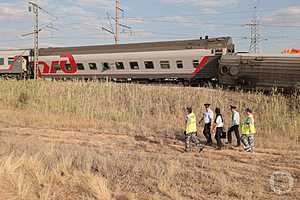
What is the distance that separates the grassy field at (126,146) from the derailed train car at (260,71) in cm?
172

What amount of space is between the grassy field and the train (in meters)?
2.06

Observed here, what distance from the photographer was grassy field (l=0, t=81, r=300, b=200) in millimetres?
7742

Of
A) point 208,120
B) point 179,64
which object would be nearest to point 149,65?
point 179,64

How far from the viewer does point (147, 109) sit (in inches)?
790

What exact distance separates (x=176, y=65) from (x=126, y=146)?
503 inches

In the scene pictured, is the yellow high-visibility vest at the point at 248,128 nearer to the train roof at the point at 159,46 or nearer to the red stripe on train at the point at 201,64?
the red stripe on train at the point at 201,64

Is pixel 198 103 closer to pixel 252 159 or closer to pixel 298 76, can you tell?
pixel 298 76

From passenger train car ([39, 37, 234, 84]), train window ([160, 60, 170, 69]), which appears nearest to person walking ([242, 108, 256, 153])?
passenger train car ([39, 37, 234, 84])

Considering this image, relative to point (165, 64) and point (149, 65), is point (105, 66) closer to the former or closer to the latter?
point (149, 65)

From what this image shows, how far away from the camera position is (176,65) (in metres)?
25.2

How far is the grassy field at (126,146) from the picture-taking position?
25.4ft

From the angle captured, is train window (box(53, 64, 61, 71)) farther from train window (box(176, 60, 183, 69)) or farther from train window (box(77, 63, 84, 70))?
train window (box(176, 60, 183, 69))

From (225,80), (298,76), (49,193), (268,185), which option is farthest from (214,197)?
(225,80)

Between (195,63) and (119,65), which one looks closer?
(195,63)
